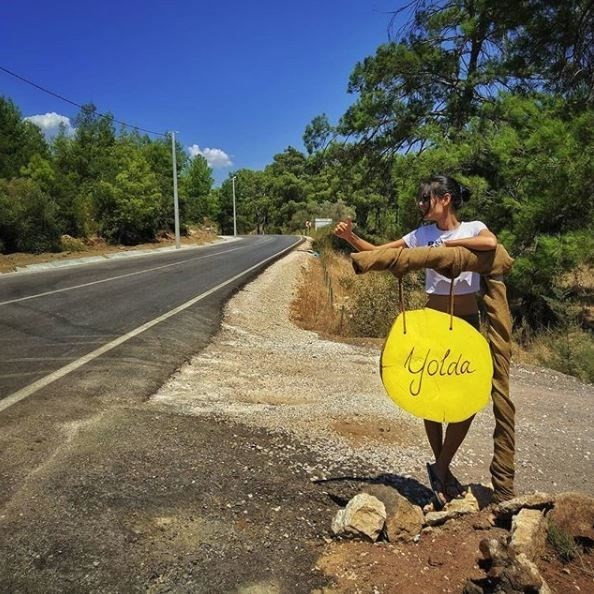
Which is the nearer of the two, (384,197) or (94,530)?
(94,530)

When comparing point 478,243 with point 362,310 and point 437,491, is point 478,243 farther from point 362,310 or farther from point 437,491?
point 362,310

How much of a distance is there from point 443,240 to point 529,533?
1409 mm

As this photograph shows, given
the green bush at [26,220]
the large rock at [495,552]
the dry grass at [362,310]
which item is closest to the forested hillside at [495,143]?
the green bush at [26,220]

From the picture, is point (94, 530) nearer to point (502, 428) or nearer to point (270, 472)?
point (270, 472)

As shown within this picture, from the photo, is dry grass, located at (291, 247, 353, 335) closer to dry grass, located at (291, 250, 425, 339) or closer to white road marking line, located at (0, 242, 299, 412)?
dry grass, located at (291, 250, 425, 339)

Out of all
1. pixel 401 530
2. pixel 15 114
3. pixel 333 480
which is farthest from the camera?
pixel 15 114

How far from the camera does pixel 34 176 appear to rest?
34438 mm

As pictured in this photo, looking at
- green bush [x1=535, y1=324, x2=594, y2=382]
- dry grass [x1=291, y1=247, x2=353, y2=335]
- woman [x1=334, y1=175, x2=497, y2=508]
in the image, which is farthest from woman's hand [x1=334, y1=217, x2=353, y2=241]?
dry grass [x1=291, y1=247, x2=353, y2=335]

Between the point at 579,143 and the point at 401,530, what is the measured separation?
9063mm

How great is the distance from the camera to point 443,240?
2.84 m

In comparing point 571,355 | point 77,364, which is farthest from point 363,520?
point 571,355

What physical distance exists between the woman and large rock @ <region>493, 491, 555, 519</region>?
0.40 metres

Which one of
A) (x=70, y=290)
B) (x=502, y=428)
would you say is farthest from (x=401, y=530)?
(x=70, y=290)

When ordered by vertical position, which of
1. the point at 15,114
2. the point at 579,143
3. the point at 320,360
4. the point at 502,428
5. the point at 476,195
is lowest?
the point at 320,360
